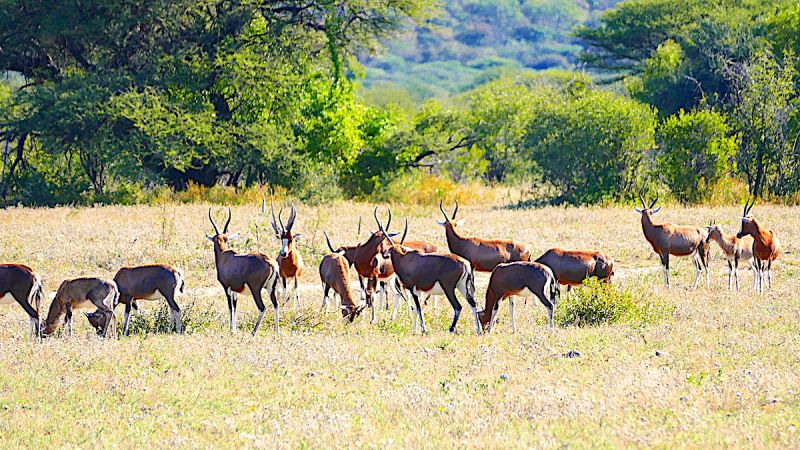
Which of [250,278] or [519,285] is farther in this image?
[250,278]

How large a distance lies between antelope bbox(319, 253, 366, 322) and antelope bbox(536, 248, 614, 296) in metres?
2.80

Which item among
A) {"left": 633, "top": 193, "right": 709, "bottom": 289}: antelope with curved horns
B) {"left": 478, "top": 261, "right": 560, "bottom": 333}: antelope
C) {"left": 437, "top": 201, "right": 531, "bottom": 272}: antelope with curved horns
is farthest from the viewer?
{"left": 633, "top": 193, "right": 709, "bottom": 289}: antelope with curved horns

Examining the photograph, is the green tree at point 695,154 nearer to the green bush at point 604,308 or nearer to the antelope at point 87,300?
the green bush at point 604,308

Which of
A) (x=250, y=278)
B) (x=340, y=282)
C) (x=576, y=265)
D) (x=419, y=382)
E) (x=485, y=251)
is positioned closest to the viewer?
(x=419, y=382)

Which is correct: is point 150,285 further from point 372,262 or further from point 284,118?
point 284,118

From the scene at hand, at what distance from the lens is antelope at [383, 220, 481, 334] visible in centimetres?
1345

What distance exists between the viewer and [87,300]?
13570 millimetres

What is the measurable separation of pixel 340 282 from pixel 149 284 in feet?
9.32

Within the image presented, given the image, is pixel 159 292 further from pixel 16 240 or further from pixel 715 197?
pixel 715 197

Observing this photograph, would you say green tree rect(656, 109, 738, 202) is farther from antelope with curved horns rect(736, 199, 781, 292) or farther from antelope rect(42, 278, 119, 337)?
antelope rect(42, 278, 119, 337)

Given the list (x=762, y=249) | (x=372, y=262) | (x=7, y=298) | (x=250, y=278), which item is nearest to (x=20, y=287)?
(x=7, y=298)

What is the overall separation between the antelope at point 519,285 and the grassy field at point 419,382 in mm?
304

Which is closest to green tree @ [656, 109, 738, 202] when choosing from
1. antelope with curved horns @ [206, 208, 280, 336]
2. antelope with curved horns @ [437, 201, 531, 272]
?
antelope with curved horns @ [437, 201, 531, 272]

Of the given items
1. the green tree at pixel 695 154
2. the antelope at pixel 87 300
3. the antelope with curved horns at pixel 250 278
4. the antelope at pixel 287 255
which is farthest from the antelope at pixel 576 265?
the green tree at pixel 695 154
